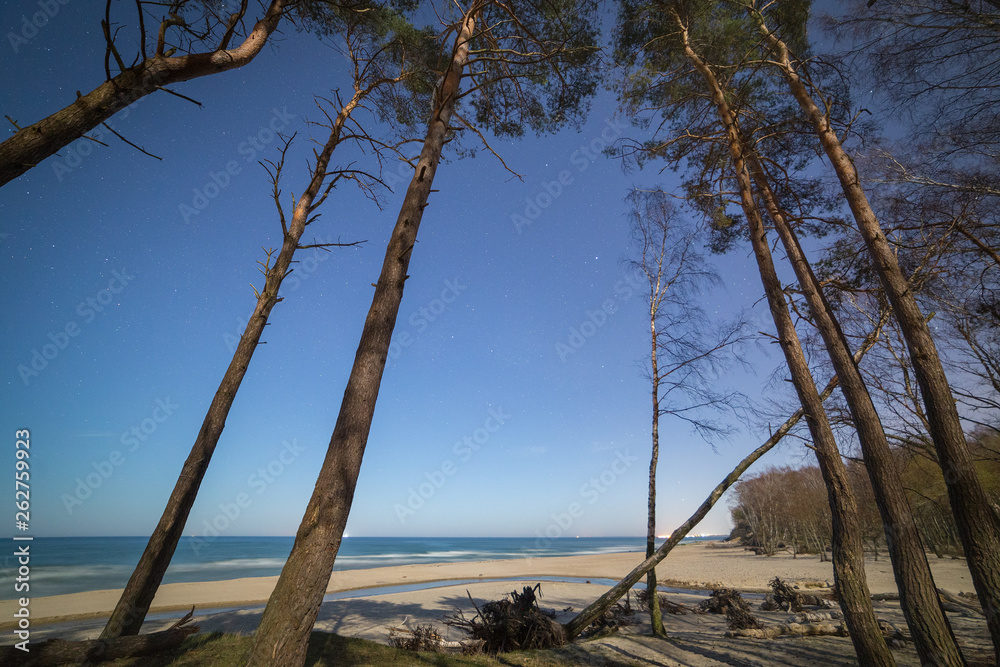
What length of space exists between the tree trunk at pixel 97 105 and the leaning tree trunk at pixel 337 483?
204 centimetres

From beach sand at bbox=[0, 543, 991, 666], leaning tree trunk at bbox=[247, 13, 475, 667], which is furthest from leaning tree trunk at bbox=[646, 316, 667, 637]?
leaning tree trunk at bbox=[247, 13, 475, 667]

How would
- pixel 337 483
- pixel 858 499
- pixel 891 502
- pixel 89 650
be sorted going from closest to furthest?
pixel 337 483
pixel 89 650
pixel 891 502
pixel 858 499

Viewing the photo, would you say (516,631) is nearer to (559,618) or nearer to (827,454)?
(559,618)

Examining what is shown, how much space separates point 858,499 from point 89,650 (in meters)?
26.2

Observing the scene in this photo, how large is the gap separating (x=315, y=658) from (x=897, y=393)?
13.7 metres

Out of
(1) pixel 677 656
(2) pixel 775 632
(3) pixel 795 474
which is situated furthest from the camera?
(3) pixel 795 474

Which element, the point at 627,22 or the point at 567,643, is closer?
the point at 567,643

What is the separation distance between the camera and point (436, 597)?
12.8 meters

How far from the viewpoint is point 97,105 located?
2.79 m

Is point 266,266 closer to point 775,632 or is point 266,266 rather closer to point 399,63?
point 399,63

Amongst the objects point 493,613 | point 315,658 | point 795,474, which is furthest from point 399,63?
point 795,474

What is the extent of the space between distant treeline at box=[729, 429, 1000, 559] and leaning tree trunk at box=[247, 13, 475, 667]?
12.2m

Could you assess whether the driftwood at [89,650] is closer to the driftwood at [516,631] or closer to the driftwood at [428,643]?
the driftwood at [428,643]

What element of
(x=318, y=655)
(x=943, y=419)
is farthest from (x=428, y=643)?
(x=943, y=419)
